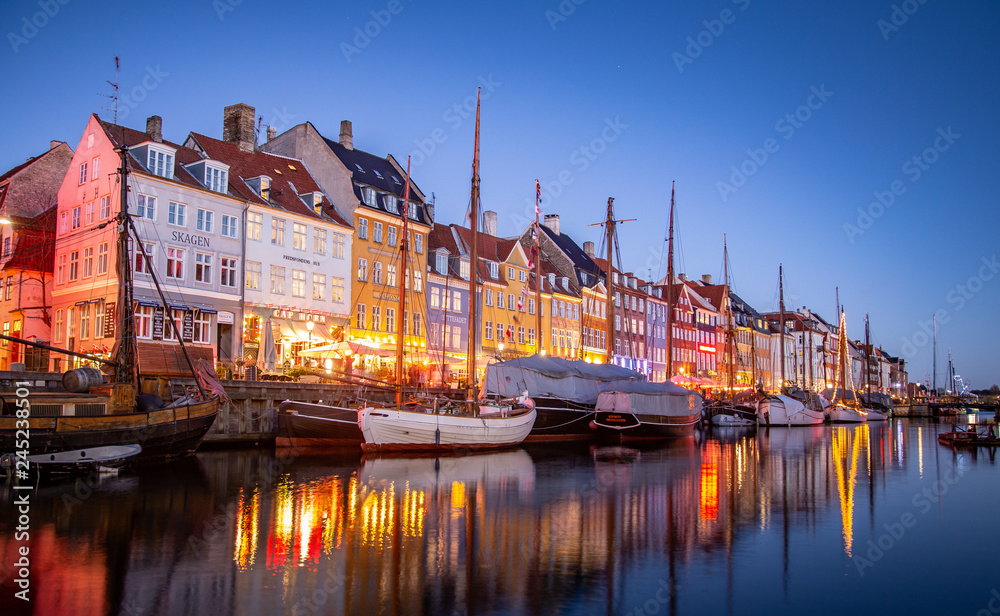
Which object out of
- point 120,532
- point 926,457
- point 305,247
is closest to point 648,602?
point 120,532

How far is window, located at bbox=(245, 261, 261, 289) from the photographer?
4300cm

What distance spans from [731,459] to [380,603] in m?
26.7

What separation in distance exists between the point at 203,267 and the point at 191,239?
62.0 inches

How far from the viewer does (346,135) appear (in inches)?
2213

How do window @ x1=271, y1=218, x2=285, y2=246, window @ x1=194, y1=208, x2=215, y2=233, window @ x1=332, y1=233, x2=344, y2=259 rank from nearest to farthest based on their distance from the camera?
1. window @ x1=194, y1=208, x2=215, y2=233
2. window @ x1=271, y1=218, x2=285, y2=246
3. window @ x1=332, y1=233, x2=344, y2=259

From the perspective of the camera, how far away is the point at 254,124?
50062mm

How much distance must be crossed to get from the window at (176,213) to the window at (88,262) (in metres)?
4.44

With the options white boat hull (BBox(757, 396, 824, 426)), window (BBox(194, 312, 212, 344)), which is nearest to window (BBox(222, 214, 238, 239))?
window (BBox(194, 312, 212, 344))

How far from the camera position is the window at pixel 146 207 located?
3816cm

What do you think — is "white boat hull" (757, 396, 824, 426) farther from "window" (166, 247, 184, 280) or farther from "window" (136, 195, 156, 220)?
"window" (136, 195, 156, 220)

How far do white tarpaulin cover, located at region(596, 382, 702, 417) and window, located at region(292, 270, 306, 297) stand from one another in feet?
59.9

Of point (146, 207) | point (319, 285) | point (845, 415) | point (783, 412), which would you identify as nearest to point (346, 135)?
point (319, 285)

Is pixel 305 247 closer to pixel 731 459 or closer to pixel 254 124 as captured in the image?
pixel 254 124

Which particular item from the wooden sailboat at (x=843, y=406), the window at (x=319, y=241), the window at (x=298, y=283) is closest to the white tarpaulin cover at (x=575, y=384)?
the window at (x=298, y=283)
